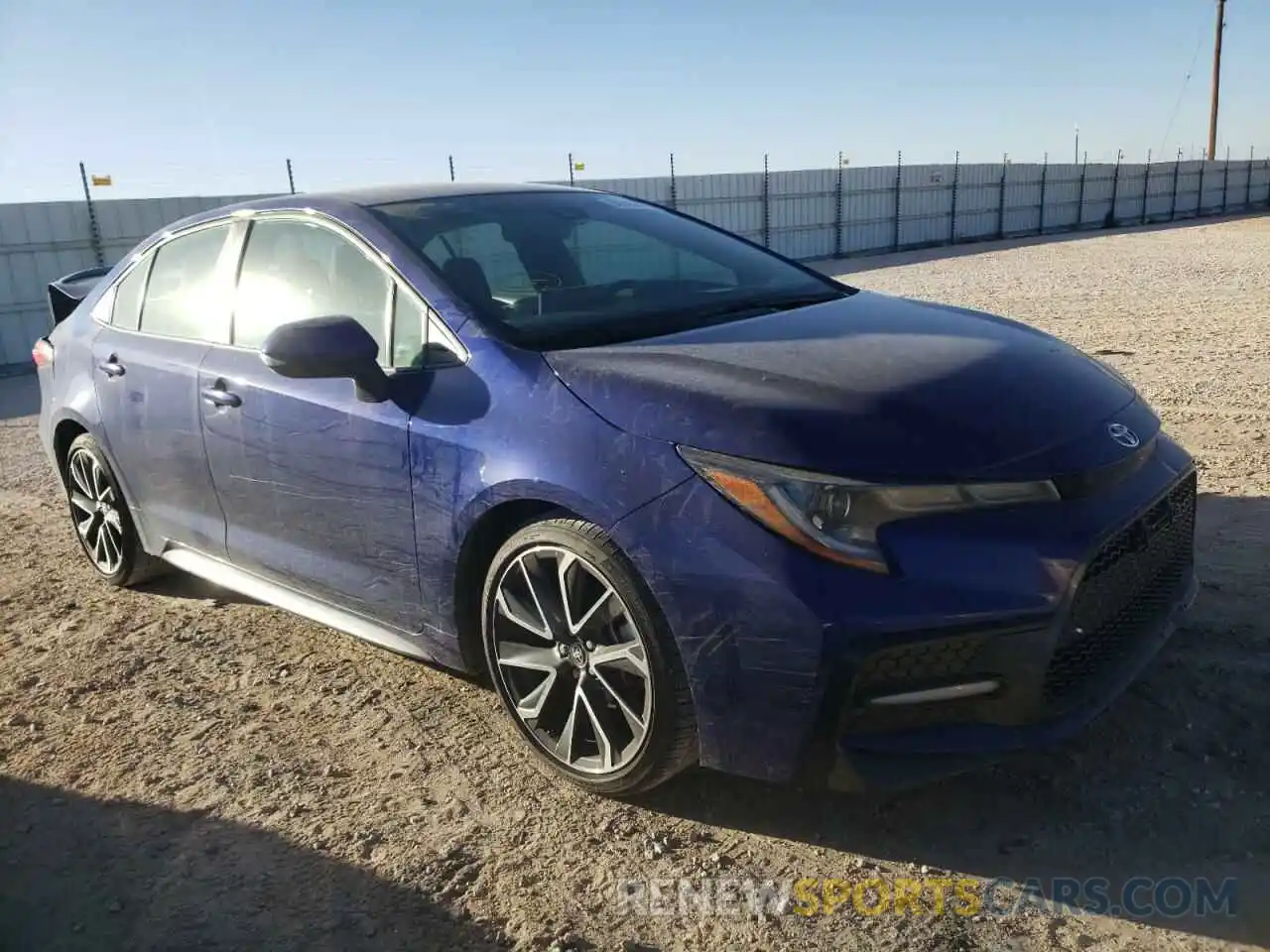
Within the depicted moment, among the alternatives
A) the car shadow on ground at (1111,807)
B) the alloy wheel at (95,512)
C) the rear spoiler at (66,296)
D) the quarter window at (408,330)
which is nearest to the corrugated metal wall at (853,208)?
the rear spoiler at (66,296)

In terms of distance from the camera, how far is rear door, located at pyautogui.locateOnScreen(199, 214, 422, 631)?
2.99 m

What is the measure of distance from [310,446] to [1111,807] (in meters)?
2.44

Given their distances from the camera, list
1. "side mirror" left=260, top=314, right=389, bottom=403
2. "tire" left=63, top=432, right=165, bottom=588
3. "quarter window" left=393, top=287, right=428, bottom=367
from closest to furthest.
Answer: "side mirror" left=260, top=314, right=389, bottom=403
"quarter window" left=393, top=287, right=428, bottom=367
"tire" left=63, top=432, right=165, bottom=588

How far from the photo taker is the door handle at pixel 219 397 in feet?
11.3

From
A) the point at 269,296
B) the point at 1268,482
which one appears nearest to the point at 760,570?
the point at 269,296

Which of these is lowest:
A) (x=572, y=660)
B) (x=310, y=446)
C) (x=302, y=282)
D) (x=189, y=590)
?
(x=189, y=590)

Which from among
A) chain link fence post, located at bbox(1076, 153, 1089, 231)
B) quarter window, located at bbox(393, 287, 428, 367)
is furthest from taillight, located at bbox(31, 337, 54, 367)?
chain link fence post, located at bbox(1076, 153, 1089, 231)

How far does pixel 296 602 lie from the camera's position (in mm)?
3506

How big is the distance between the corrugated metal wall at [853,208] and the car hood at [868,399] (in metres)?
13.3

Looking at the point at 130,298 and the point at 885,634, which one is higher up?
the point at 130,298

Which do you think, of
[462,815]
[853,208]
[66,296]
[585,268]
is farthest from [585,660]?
[853,208]

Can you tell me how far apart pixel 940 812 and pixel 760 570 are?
87 cm

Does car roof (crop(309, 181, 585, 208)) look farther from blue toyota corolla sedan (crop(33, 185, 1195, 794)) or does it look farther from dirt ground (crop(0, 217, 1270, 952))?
dirt ground (crop(0, 217, 1270, 952))

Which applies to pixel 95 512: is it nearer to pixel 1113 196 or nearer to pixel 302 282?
pixel 302 282
